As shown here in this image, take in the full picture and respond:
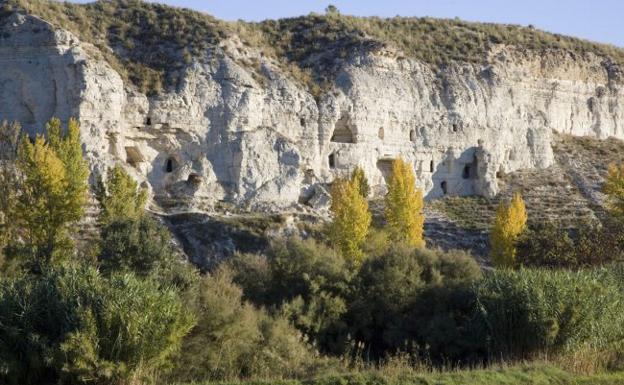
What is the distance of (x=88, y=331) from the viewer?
22.6 meters

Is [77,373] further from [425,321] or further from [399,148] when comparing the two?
[399,148]

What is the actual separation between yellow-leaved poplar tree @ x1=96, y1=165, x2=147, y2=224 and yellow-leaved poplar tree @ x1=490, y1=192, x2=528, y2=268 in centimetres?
1882

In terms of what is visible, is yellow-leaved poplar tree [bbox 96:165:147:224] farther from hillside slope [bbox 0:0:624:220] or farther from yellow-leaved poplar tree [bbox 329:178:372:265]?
yellow-leaved poplar tree [bbox 329:178:372:265]

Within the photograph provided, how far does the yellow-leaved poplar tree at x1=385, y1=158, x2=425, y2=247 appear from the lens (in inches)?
1901

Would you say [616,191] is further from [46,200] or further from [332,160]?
[46,200]

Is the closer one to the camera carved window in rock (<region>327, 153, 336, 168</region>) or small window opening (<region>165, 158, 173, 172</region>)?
small window opening (<region>165, 158, 173, 172</region>)

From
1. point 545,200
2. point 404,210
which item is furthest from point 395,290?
point 545,200

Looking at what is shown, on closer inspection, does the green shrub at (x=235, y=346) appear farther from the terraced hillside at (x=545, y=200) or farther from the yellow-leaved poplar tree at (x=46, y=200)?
the terraced hillside at (x=545, y=200)

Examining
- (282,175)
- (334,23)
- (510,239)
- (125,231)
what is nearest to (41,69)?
(282,175)

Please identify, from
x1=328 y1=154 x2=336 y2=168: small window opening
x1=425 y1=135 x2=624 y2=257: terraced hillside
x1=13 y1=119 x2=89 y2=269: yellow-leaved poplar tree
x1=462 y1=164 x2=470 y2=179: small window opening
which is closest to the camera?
x1=13 y1=119 x2=89 y2=269: yellow-leaved poplar tree

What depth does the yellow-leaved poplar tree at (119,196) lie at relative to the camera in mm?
42625

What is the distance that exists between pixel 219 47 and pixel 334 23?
1156cm

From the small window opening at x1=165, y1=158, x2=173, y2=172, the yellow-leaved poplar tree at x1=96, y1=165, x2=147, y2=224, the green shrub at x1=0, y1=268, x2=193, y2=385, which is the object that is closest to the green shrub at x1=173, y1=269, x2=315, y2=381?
the green shrub at x1=0, y1=268, x2=193, y2=385

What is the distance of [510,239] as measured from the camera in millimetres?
48312
